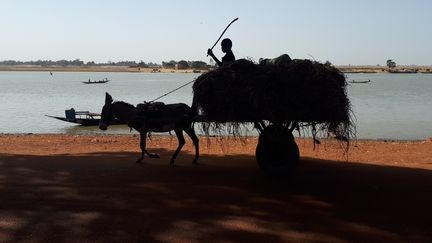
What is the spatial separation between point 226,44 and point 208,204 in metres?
3.77

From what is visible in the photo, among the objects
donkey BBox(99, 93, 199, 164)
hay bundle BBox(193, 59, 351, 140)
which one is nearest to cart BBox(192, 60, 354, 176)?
hay bundle BBox(193, 59, 351, 140)

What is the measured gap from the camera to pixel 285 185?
340 inches

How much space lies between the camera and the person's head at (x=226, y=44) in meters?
9.98

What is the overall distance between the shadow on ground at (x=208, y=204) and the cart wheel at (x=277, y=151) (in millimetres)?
246

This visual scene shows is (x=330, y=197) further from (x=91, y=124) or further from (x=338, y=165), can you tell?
(x=91, y=124)

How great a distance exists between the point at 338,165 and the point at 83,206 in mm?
6192

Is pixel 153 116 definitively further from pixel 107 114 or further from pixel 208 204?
pixel 208 204

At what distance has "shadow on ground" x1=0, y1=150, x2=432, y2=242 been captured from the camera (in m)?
6.34

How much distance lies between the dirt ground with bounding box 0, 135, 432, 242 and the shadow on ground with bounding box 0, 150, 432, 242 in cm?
1

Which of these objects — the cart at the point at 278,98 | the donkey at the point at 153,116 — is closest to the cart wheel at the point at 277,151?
the cart at the point at 278,98

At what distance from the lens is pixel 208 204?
24.8 ft

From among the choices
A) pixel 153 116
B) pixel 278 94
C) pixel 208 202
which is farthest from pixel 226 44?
pixel 208 202

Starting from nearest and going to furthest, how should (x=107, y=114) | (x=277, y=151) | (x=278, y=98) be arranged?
(x=278, y=98) < (x=277, y=151) < (x=107, y=114)

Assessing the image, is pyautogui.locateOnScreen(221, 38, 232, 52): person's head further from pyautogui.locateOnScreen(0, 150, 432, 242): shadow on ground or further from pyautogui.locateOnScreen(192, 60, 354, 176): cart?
pyautogui.locateOnScreen(0, 150, 432, 242): shadow on ground
